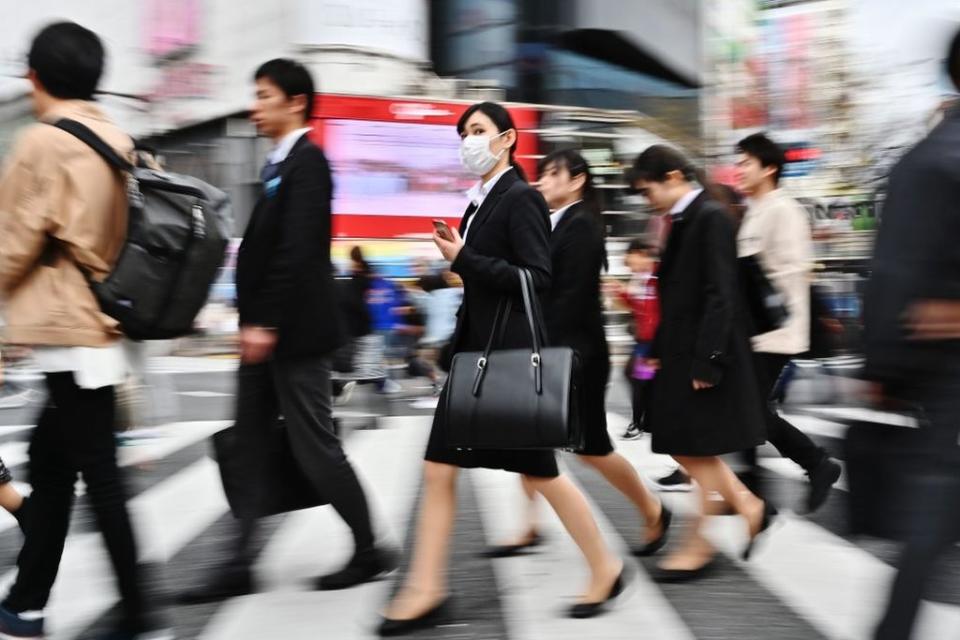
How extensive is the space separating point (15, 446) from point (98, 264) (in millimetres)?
5411

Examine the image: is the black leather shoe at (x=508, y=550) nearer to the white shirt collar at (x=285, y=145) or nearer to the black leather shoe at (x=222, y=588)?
the black leather shoe at (x=222, y=588)

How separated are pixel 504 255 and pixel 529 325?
26 centimetres

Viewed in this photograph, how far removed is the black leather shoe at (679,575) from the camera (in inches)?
162

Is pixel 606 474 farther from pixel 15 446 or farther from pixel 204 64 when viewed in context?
pixel 204 64

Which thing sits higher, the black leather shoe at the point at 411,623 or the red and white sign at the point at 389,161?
the red and white sign at the point at 389,161

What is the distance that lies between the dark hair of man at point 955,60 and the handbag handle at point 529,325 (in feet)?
4.51

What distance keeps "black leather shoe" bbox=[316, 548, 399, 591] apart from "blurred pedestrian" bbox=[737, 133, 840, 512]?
185 centimetres

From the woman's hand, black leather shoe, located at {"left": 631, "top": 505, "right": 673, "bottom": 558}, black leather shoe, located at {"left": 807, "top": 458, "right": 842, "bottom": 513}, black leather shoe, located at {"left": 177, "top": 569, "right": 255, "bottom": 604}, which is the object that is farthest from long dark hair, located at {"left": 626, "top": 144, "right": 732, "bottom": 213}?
black leather shoe, located at {"left": 177, "top": 569, "right": 255, "bottom": 604}

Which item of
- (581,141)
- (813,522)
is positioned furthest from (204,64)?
(813,522)

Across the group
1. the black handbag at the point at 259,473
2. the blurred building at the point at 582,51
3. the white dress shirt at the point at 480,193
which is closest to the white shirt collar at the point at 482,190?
the white dress shirt at the point at 480,193

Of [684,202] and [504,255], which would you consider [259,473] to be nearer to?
[504,255]

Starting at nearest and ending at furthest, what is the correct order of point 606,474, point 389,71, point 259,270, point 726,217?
1. point 259,270
2. point 726,217
3. point 606,474
4. point 389,71

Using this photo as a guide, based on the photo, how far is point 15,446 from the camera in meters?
7.83

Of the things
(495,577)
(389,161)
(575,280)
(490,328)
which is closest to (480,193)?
→ (490,328)
